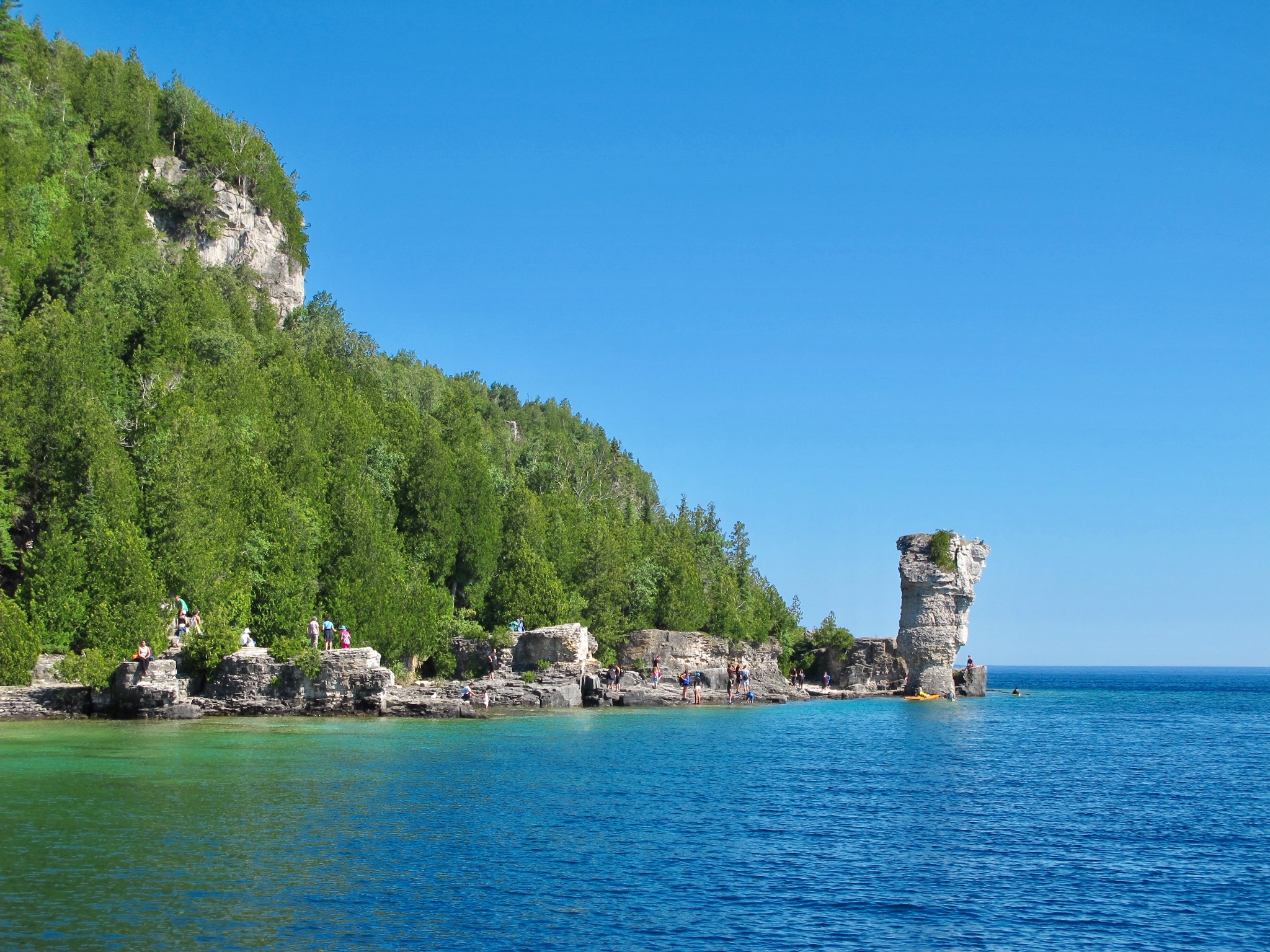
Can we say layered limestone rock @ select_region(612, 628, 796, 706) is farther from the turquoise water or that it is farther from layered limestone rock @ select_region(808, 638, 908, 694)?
the turquoise water

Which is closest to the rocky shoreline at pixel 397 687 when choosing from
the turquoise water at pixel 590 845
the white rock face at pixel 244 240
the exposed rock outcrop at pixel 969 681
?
the turquoise water at pixel 590 845

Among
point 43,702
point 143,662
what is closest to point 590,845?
point 143,662

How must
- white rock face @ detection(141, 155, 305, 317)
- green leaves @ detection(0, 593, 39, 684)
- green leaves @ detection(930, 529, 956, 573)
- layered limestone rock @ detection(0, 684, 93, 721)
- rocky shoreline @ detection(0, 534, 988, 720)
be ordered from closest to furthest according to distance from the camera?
layered limestone rock @ detection(0, 684, 93, 721)
green leaves @ detection(0, 593, 39, 684)
rocky shoreline @ detection(0, 534, 988, 720)
green leaves @ detection(930, 529, 956, 573)
white rock face @ detection(141, 155, 305, 317)

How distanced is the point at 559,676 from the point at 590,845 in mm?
42572

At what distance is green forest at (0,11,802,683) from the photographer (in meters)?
50.8

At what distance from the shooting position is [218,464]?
55.0m

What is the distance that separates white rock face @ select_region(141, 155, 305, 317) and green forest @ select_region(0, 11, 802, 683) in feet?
4.25

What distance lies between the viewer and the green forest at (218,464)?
167 ft

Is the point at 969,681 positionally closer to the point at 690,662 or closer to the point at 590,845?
the point at 690,662

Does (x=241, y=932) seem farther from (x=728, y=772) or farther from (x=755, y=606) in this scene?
(x=755, y=606)

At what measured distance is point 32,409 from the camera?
53.6 m

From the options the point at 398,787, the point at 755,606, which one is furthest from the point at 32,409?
the point at 755,606

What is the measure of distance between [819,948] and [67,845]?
13.7m

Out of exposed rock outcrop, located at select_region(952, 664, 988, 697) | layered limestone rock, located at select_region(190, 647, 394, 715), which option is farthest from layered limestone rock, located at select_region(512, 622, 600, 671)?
exposed rock outcrop, located at select_region(952, 664, 988, 697)
